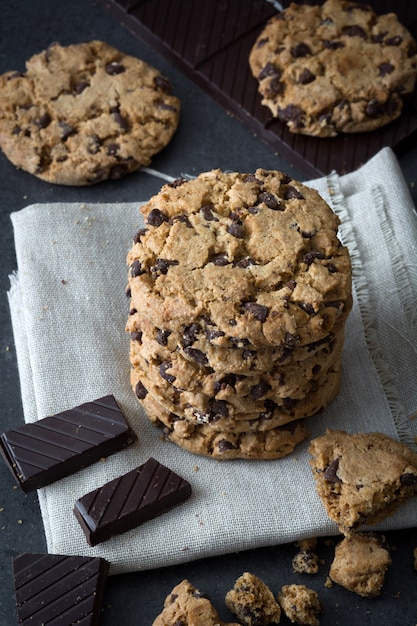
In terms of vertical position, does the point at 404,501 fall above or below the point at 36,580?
above

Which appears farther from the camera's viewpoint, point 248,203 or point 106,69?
point 106,69

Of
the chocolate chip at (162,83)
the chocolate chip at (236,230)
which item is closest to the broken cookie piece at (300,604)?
the chocolate chip at (236,230)

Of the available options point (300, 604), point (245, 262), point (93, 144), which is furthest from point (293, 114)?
point (300, 604)

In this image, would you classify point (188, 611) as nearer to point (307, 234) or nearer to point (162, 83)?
point (307, 234)

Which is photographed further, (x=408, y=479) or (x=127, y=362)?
(x=127, y=362)

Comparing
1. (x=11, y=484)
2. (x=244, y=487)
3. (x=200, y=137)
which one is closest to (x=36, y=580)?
(x=11, y=484)

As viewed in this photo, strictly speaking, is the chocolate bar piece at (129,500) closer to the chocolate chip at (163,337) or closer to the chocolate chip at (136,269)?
the chocolate chip at (163,337)

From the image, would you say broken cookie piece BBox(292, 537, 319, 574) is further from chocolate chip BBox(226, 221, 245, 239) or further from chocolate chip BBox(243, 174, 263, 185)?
chocolate chip BBox(243, 174, 263, 185)

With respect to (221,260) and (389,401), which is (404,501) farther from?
(221,260)
